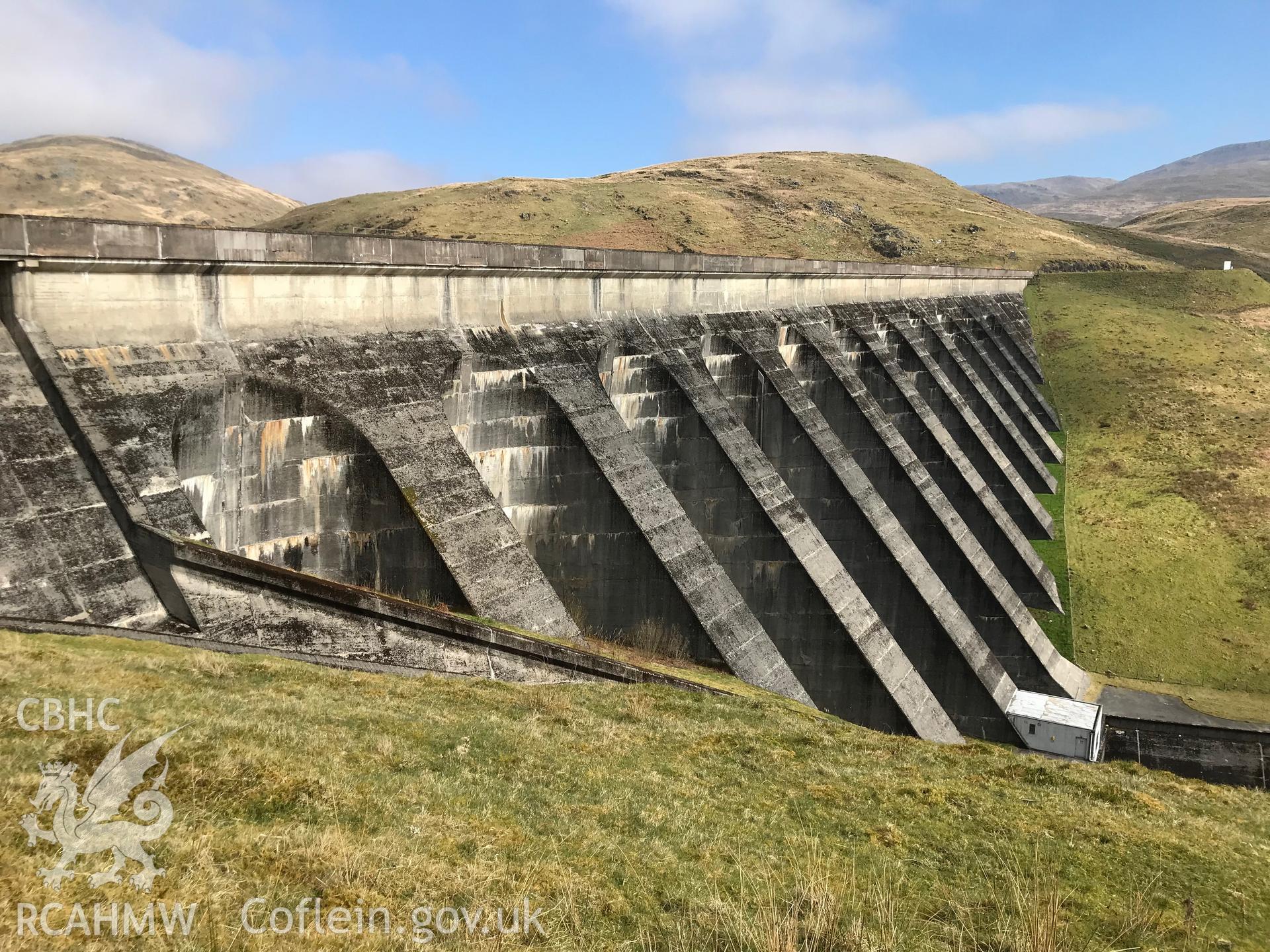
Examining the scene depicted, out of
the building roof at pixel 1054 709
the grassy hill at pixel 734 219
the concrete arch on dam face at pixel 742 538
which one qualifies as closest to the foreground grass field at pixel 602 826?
the concrete arch on dam face at pixel 742 538

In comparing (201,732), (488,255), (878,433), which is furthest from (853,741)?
(878,433)

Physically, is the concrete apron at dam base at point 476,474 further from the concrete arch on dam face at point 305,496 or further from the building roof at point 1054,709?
the building roof at point 1054,709

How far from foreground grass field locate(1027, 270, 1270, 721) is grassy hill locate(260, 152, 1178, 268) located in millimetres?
17883

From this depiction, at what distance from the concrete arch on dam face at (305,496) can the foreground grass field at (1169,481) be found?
829 inches

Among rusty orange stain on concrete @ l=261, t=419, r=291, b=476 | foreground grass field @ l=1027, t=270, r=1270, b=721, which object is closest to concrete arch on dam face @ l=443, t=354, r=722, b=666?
rusty orange stain on concrete @ l=261, t=419, r=291, b=476

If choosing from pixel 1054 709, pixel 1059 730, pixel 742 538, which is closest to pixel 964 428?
pixel 1054 709

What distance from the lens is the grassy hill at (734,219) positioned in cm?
7338

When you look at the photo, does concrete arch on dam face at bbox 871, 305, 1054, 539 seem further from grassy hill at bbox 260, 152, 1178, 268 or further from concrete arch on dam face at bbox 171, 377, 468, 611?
grassy hill at bbox 260, 152, 1178, 268

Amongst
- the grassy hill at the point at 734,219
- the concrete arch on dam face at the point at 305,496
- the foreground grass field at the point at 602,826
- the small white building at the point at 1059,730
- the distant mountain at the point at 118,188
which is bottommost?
the small white building at the point at 1059,730

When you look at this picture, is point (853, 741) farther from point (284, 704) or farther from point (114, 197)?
point (114, 197)

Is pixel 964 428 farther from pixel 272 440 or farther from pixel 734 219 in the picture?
pixel 734 219

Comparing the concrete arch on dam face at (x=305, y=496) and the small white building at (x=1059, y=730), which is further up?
the concrete arch on dam face at (x=305, y=496)

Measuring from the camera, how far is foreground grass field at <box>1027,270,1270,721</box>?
83.6 feet

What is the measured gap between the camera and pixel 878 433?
22.7 metres
